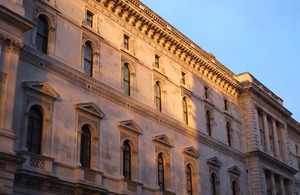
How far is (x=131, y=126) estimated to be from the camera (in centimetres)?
2675

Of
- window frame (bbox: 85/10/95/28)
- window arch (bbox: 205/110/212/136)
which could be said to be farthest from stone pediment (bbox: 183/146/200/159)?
window frame (bbox: 85/10/95/28)

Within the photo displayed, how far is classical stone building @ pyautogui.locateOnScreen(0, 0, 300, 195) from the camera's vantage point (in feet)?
65.8

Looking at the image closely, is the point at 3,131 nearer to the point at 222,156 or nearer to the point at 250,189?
the point at 222,156

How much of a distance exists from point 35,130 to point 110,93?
6061 mm

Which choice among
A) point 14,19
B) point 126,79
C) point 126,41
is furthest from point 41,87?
point 126,41

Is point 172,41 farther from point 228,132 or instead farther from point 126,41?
point 228,132

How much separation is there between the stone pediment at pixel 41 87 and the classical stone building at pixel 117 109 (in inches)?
2.3

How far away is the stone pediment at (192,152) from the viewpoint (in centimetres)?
3084

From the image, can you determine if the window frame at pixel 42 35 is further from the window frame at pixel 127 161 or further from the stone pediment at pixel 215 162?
the stone pediment at pixel 215 162

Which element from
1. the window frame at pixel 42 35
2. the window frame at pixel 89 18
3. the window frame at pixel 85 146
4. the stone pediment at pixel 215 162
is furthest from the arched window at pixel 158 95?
the window frame at pixel 42 35

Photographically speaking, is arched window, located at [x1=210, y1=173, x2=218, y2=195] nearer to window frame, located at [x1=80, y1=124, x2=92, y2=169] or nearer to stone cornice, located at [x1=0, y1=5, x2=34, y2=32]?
window frame, located at [x1=80, y1=124, x2=92, y2=169]

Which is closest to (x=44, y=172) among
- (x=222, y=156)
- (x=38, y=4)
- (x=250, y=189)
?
(x=38, y=4)

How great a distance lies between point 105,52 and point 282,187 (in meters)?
23.9

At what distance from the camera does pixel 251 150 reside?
39031 millimetres
